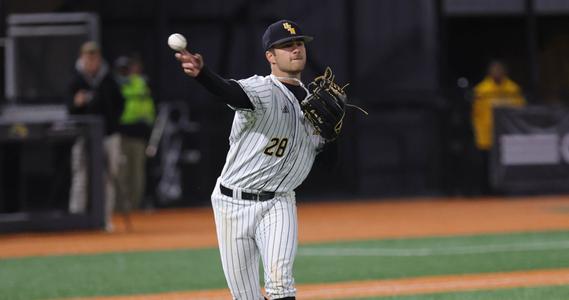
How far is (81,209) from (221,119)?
4.95 m

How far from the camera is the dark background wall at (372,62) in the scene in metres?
20.1

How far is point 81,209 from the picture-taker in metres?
15.8

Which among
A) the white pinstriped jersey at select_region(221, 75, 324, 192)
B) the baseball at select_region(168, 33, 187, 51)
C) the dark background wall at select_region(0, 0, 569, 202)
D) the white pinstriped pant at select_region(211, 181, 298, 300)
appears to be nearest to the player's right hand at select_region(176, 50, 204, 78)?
the baseball at select_region(168, 33, 187, 51)

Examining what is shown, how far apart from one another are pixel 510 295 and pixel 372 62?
11.8 metres

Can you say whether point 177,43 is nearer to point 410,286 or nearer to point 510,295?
point 510,295

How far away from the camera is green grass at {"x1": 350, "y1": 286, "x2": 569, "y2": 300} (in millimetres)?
9322

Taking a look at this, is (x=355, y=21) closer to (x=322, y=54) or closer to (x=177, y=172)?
(x=322, y=54)

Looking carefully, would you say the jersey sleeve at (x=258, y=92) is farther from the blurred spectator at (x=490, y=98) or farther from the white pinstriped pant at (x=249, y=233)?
the blurred spectator at (x=490, y=98)

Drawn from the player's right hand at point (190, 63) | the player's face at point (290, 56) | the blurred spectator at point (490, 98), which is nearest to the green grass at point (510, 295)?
the player's face at point (290, 56)

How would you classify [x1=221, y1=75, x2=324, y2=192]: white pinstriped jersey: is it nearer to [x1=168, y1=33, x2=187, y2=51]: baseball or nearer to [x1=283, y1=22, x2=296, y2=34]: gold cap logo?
[x1=283, y1=22, x2=296, y2=34]: gold cap logo

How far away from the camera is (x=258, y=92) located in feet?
21.9

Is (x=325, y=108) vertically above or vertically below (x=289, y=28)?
below

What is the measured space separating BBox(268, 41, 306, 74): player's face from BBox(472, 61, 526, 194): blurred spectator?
1327cm

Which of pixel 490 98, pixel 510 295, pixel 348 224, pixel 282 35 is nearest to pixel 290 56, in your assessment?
pixel 282 35
